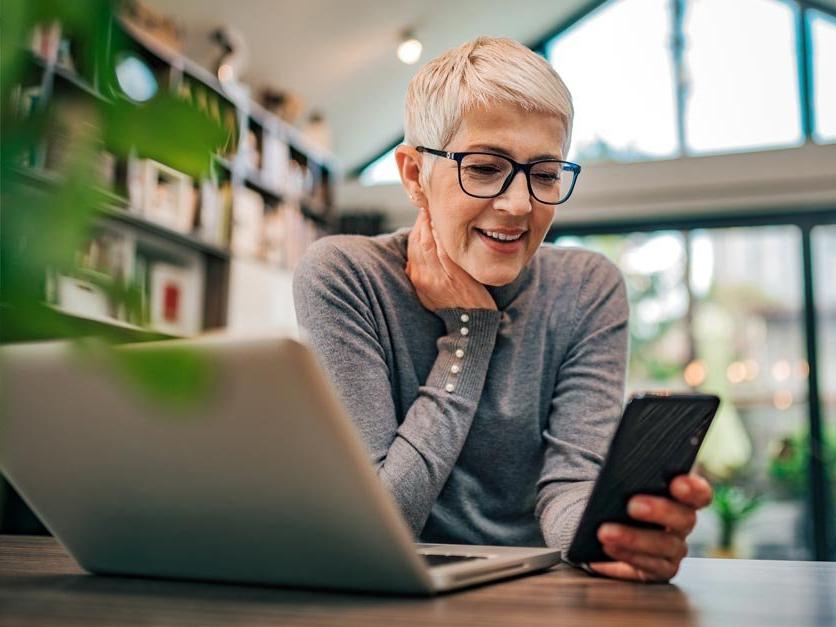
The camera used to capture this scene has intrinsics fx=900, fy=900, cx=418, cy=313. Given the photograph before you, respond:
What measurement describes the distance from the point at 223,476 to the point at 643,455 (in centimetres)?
34

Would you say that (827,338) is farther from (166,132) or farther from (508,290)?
(166,132)

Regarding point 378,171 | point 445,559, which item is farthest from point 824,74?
point 445,559

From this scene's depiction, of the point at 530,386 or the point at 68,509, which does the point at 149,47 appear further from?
the point at 68,509

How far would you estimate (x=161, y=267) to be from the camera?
3.89m

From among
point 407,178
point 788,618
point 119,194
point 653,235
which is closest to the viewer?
point 119,194

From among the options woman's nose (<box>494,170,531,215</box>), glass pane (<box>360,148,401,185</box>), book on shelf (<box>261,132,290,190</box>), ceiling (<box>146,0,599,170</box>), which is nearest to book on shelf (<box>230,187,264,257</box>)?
book on shelf (<box>261,132,290,190</box>)

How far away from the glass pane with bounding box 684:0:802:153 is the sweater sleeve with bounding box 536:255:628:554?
13.6 feet

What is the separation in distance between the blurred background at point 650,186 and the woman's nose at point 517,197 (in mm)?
2630

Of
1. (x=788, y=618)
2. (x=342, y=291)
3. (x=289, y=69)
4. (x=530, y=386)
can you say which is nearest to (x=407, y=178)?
(x=342, y=291)

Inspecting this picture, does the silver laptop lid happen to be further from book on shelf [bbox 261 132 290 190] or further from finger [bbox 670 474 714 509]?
book on shelf [bbox 261 132 290 190]

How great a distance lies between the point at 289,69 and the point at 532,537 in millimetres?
3780

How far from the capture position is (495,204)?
1212 mm

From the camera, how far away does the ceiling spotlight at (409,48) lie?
476cm

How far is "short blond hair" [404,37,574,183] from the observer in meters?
1.18
